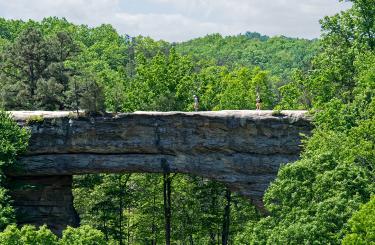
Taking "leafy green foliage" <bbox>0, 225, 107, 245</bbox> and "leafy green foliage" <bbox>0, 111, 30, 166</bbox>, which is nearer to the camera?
"leafy green foliage" <bbox>0, 225, 107, 245</bbox>

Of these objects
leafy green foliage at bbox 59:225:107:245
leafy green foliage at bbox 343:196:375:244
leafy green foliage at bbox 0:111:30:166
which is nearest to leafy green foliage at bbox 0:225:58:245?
leafy green foliage at bbox 59:225:107:245

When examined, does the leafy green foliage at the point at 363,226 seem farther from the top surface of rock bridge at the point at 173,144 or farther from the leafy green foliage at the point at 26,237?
the top surface of rock bridge at the point at 173,144

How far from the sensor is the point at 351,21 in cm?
4506

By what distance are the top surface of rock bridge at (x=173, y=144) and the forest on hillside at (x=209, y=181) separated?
3.91 ft

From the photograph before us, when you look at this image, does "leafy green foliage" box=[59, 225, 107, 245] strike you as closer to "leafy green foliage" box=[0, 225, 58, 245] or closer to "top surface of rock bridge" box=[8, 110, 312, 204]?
"leafy green foliage" box=[0, 225, 58, 245]

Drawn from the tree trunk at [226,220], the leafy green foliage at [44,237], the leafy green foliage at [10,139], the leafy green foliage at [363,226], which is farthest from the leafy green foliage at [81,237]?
the tree trunk at [226,220]

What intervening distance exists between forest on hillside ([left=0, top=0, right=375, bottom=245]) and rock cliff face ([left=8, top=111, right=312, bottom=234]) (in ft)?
4.14

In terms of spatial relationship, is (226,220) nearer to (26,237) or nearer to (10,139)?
(10,139)

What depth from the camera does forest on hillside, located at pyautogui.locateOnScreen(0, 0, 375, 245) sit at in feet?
86.8

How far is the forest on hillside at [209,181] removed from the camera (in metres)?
26.5

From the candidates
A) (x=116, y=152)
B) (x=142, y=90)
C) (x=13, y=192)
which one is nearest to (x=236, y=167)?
(x=116, y=152)

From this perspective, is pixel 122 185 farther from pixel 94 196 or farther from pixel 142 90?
pixel 142 90

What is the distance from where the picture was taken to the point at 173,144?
4262 cm

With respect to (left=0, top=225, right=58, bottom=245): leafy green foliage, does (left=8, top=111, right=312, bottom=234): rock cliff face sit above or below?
above
